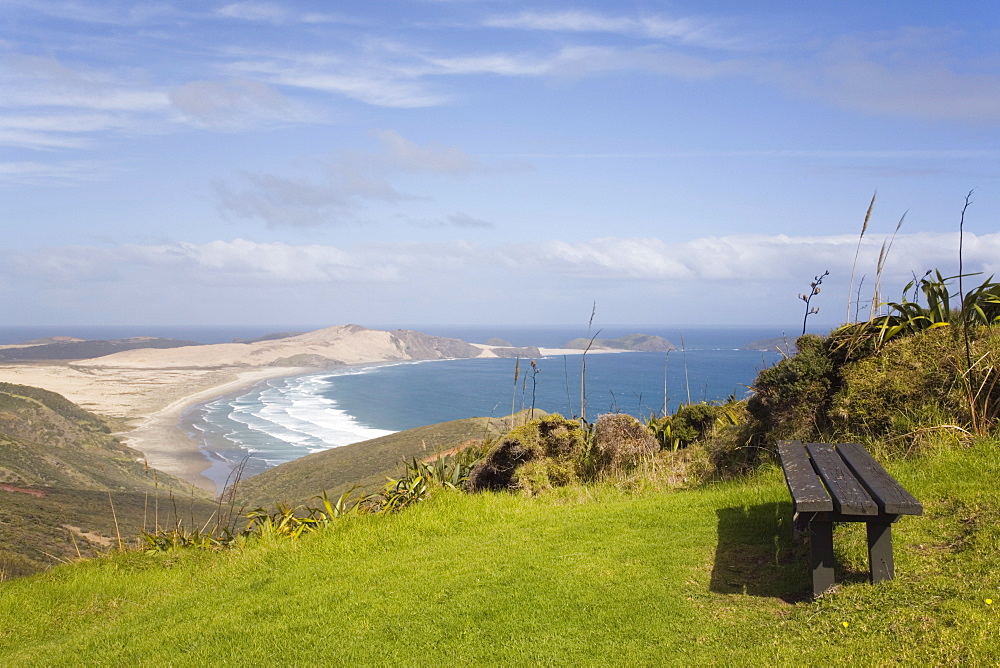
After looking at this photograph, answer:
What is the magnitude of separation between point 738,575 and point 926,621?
4.39ft

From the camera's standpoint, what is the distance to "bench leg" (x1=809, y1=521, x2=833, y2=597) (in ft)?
13.8

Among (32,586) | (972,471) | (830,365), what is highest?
(830,365)

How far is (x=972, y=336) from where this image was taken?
732 cm

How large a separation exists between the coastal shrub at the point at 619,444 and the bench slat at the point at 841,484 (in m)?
3.93

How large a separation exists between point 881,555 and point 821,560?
1.10ft

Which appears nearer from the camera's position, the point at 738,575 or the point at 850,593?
the point at 850,593

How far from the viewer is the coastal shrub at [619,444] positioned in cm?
931

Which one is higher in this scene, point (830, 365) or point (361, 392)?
point (830, 365)

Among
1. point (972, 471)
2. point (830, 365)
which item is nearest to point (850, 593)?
point (972, 471)

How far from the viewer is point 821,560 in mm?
4223

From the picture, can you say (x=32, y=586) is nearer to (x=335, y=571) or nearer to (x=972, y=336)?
(x=335, y=571)

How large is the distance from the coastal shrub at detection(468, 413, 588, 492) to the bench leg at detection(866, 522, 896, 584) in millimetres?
5353

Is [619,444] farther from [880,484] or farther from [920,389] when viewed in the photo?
[880,484]

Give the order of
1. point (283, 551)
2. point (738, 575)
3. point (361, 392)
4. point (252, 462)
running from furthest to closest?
point (361, 392), point (252, 462), point (283, 551), point (738, 575)
